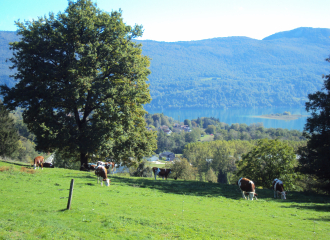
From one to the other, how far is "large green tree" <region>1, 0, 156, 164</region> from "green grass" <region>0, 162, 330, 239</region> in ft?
20.5

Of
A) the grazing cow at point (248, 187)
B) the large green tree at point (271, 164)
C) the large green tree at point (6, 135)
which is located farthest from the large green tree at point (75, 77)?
the large green tree at point (271, 164)

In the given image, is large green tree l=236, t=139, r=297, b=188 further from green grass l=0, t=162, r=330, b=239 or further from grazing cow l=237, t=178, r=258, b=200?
green grass l=0, t=162, r=330, b=239

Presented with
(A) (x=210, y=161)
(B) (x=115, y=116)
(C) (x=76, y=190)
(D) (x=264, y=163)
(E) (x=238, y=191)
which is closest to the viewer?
(C) (x=76, y=190)

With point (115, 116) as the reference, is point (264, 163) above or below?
below

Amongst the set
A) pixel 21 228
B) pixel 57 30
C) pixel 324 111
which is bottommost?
pixel 21 228

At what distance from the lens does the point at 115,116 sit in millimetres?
22484

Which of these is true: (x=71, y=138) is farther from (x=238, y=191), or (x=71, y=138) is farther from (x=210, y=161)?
(x=210, y=161)

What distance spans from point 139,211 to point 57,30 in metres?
A: 18.0

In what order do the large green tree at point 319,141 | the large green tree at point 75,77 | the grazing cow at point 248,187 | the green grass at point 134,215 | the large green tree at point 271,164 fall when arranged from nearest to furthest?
the green grass at point 134,215, the grazing cow at point 248,187, the large green tree at point 75,77, the large green tree at point 319,141, the large green tree at point 271,164

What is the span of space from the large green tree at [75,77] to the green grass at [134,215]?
625 centimetres

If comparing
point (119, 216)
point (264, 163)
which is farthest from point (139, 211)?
point (264, 163)

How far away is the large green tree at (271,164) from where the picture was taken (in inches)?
1179

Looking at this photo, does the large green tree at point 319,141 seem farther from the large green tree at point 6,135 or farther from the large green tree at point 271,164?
the large green tree at point 6,135

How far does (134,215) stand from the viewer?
10695mm
